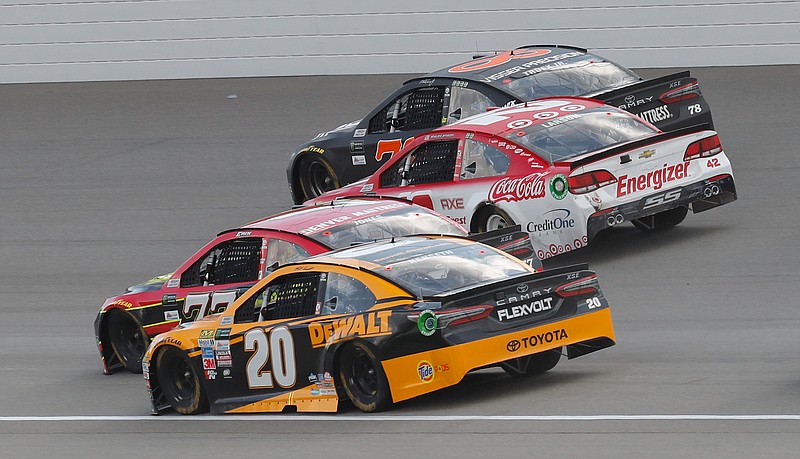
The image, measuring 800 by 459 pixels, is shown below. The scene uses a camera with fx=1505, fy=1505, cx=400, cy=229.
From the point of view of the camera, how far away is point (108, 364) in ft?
43.9

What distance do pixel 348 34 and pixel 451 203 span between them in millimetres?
12026

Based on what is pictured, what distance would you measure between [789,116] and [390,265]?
37.9 ft

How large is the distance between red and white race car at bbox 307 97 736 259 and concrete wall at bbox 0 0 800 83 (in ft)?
30.0

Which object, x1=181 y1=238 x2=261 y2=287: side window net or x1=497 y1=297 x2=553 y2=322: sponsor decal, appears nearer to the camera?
x1=497 y1=297 x2=553 y2=322: sponsor decal

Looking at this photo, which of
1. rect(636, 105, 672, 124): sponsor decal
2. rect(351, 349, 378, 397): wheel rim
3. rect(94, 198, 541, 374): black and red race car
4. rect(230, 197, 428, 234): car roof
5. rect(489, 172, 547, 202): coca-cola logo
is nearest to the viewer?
rect(351, 349, 378, 397): wheel rim

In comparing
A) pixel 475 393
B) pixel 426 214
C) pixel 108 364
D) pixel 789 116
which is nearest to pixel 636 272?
pixel 426 214

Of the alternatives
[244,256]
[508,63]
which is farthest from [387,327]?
[508,63]

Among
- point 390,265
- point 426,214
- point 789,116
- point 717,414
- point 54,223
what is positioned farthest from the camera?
point 789,116

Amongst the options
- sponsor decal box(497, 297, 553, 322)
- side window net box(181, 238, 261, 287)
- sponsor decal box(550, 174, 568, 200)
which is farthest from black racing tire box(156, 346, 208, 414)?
sponsor decal box(550, 174, 568, 200)

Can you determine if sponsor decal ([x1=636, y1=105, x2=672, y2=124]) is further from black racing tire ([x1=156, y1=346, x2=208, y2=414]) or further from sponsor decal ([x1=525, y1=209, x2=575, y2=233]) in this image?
black racing tire ([x1=156, y1=346, x2=208, y2=414])

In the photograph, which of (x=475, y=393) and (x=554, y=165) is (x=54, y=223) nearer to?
(x=554, y=165)

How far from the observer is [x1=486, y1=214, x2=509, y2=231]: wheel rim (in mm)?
14352

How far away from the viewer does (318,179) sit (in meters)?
18.2

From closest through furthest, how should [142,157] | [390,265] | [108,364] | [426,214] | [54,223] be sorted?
[390,265], [426,214], [108,364], [54,223], [142,157]
